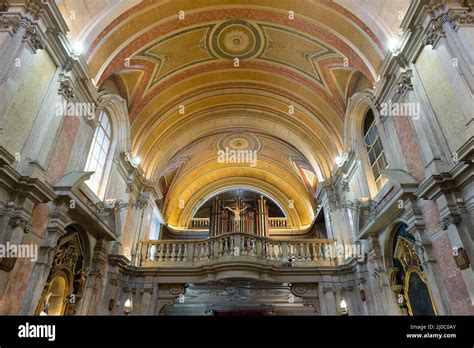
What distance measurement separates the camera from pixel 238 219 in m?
13.6

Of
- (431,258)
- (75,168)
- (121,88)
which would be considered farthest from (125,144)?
(431,258)

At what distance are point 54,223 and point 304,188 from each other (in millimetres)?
11555

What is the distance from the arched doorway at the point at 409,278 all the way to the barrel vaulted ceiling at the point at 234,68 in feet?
12.7

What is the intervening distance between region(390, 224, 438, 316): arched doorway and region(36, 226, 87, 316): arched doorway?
6.74m

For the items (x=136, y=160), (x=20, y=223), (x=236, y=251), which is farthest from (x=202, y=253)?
(x=20, y=223)

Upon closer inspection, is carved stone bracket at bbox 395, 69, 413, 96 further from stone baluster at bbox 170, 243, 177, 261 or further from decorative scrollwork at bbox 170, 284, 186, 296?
decorative scrollwork at bbox 170, 284, 186, 296

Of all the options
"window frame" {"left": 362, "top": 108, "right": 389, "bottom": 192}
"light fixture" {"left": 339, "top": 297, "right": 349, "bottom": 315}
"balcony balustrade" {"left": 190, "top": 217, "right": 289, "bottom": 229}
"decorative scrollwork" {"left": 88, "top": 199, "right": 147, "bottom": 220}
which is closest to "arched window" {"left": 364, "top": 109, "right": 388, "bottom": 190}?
"window frame" {"left": 362, "top": 108, "right": 389, "bottom": 192}

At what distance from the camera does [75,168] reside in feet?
20.2

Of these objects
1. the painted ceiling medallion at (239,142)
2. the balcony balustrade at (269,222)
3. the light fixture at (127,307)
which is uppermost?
the painted ceiling medallion at (239,142)

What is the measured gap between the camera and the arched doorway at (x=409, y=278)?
5324 mm

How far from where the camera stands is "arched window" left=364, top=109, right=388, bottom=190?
7488 mm

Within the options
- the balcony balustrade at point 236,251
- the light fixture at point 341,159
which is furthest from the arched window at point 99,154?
the light fixture at point 341,159

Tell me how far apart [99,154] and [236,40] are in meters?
5.38

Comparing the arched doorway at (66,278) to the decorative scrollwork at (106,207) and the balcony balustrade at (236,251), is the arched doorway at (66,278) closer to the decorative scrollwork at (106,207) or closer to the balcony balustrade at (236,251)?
the decorative scrollwork at (106,207)
